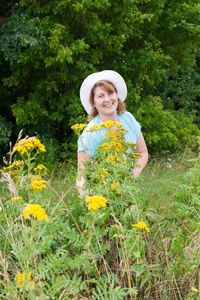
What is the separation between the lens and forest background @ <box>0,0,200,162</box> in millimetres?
5684

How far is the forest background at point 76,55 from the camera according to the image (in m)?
5.68

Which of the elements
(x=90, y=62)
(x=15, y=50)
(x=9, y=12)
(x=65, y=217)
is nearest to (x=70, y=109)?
(x=90, y=62)

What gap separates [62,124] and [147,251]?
5684 millimetres

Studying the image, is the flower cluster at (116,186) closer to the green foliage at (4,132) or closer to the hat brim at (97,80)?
the hat brim at (97,80)

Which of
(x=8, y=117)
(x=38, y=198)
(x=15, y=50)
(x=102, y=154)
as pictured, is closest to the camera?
(x=38, y=198)

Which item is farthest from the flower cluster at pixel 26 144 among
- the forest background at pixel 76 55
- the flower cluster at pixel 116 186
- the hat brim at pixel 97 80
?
the forest background at pixel 76 55

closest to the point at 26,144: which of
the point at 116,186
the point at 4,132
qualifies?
the point at 116,186

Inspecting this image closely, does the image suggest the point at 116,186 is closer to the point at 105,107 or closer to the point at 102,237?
the point at 102,237

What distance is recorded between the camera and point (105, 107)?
2615mm

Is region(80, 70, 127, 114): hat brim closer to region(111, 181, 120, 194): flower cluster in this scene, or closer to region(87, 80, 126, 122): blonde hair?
region(87, 80, 126, 122): blonde hair

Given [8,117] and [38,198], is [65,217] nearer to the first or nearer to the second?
[38,198]

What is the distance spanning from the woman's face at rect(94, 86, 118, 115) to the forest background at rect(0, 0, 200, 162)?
118 inches

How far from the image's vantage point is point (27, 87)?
22.3ft

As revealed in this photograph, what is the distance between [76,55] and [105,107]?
13.4 feet
